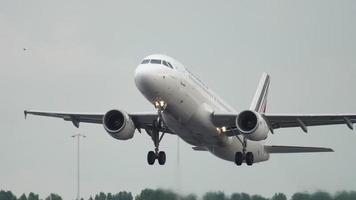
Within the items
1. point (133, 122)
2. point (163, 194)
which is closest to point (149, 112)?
point (133, 122)

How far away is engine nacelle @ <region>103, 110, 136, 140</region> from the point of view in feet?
242

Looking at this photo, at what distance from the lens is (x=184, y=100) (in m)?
70.7

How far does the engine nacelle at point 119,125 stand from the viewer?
73.9 m

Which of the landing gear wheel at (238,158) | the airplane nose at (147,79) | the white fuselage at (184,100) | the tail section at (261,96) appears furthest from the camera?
the tail section at (261,96)

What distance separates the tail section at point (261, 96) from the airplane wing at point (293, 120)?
10588mm

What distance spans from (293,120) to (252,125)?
4088mm

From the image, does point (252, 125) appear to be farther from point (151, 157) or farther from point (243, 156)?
point (151, 157)

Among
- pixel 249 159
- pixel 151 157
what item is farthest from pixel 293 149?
pixel 151 157

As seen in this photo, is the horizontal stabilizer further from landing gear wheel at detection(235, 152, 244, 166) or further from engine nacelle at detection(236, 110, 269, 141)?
engine nacelle at detection(236, 110, 269, 141)

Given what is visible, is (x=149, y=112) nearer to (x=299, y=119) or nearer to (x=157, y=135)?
(x=157, y=135)

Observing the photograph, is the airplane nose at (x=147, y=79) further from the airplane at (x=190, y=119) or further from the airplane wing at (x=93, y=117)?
the airplane wing at (x=93, y=117)

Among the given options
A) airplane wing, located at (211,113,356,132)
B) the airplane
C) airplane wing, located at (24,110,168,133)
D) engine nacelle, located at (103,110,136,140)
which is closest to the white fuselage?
the airplane

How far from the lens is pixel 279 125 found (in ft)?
252

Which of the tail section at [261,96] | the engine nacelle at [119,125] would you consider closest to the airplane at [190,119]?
the engine nacelle at [119,125]
